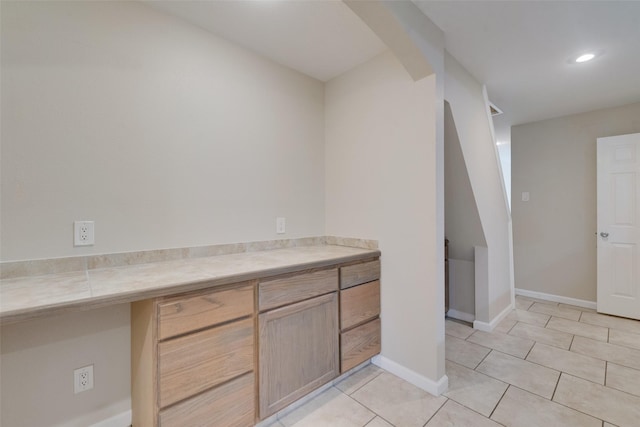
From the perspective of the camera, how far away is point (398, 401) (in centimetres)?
169

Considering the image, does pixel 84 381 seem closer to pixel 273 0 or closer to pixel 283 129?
pixel 283 129

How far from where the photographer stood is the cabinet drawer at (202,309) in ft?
3.76

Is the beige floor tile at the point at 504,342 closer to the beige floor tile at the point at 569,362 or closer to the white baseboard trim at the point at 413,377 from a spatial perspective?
the beige floor tile at the point at 569,362

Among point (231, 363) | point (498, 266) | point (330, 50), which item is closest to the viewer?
point (231, 363)

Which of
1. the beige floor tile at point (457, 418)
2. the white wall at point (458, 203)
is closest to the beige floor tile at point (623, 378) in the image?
the beige floor tile at point (457, 418)

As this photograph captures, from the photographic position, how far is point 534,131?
3742 millimetres

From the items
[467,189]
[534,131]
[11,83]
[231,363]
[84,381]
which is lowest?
[84,381]

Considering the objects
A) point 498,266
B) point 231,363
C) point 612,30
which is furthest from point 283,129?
point 498,266

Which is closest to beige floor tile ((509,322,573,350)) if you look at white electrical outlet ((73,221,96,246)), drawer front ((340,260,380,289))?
drawer front ((340,260,380,289))

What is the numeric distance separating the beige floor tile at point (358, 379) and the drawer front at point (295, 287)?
0.69m

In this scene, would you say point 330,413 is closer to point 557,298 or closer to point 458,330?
point 458,330

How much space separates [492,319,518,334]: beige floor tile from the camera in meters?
2.72

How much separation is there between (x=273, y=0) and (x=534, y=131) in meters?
3.96

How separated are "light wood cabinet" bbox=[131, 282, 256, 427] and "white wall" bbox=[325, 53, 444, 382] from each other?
3.65ft
